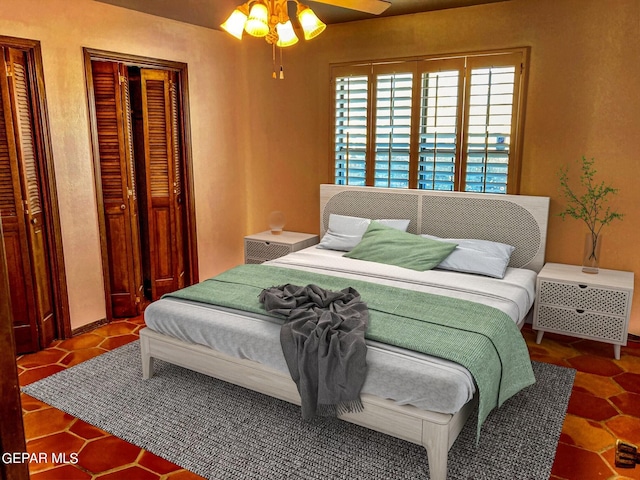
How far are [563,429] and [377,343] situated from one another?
1.10m

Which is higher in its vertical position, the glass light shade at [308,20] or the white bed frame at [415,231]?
the glass light shade at [308,20]

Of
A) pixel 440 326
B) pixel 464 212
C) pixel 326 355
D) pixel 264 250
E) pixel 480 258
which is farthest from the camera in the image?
pixel 264 250

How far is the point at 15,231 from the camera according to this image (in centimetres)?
345

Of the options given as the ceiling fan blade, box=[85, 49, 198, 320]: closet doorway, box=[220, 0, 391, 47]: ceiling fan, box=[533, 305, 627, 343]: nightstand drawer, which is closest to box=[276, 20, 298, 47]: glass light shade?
box=[220, 0, 391, 47]: ceiling fan

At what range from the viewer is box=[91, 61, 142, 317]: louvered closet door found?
398 cm

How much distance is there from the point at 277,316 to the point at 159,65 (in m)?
2.64

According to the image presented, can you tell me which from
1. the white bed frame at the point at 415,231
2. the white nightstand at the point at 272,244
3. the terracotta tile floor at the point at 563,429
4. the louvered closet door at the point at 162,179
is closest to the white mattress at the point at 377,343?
the white bed frame at the point at 415,231

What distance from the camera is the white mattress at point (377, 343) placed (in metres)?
2.24

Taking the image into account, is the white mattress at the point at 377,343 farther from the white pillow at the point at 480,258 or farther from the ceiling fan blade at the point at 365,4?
the ceiling fan blade at the point at 365,4

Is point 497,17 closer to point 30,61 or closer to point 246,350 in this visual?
point 246,350

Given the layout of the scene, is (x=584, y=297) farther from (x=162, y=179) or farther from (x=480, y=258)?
(x=162, y=179)

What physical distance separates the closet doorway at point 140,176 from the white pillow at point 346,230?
1.30m

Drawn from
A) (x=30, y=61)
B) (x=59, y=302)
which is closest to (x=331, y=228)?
(x=59, y=302)

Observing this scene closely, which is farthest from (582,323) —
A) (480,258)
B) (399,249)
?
(399,249)
